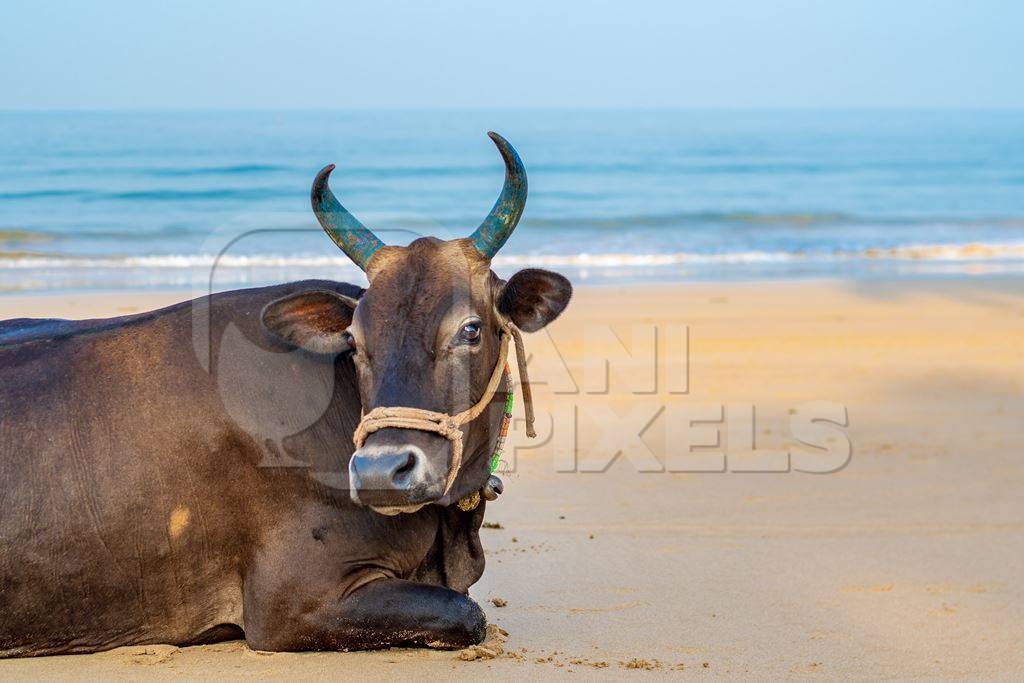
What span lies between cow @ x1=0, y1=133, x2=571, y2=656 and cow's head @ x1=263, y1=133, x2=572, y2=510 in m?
0.01

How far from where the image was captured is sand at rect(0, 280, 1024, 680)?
17.7 feet

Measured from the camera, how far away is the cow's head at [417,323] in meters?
4.71

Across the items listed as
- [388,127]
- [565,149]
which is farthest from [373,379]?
[388,127]

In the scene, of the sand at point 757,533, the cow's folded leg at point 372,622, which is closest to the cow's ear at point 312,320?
the cow's folded leg at point 372,622

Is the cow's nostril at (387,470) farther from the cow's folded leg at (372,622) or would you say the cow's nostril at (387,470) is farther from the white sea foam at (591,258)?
the white sea foam at (591,258)

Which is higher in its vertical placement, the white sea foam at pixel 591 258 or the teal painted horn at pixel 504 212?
the white sea foam at pixel 591 258

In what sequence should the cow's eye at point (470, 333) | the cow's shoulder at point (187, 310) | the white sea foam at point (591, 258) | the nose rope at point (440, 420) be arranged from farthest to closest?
the white sea foam at point (591, 258) < the cow's shoulder at point (187, 310) < the cow's eye at point (470, 333) < the nose rope at point (440, 420)

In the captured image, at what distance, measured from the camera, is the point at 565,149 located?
5650 cm

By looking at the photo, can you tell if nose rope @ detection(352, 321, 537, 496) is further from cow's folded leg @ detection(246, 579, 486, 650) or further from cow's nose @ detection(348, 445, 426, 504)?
cow's folded leg @ detection(246, 579, 486, 650)

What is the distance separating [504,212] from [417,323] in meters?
0.73

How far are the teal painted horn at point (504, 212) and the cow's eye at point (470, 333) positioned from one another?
0.42 meters

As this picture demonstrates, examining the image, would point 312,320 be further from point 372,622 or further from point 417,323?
point 372,622

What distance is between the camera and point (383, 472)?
15.1ft

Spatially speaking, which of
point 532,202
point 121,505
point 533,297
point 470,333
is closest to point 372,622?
point 121,505
